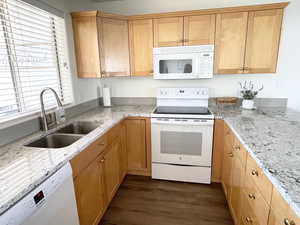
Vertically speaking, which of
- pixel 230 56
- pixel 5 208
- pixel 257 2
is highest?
pixel 257 2

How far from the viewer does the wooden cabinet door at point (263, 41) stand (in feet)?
7.11

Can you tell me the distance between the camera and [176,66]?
2.41 metres

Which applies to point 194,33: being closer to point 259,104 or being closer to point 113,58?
point 113,58

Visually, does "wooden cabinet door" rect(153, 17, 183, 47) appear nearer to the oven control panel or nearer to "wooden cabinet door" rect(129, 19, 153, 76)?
"wooden cabinet door" rect(129, 19, 153, 76)

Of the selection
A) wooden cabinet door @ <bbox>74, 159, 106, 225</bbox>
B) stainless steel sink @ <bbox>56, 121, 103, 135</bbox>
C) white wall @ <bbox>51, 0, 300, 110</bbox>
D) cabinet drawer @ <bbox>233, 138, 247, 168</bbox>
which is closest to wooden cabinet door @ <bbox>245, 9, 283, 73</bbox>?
white wall @ <bbox>51, 0, 300, 110</bbox>

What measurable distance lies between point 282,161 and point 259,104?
1820mm

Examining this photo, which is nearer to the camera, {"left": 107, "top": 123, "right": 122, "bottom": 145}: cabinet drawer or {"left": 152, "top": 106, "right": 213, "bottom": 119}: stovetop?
{"left": 107, "top": 123, "right": 122, "bottom": 145}: cabinet drawer

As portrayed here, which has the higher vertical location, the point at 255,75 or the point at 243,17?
the point at 243,17

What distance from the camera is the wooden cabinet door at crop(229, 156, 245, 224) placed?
1508mm

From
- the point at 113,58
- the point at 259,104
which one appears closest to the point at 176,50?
the point at 113,58

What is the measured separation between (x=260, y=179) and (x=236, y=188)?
60 centimetres

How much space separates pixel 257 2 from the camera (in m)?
2.37

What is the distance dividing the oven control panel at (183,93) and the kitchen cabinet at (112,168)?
38.8 inches

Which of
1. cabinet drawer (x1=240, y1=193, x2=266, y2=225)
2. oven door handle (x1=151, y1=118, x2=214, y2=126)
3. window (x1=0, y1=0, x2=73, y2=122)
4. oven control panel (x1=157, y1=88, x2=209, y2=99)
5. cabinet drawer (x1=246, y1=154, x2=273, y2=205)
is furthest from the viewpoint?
oven control panel (x1=157, y1=88, x2=209, y2=99)
